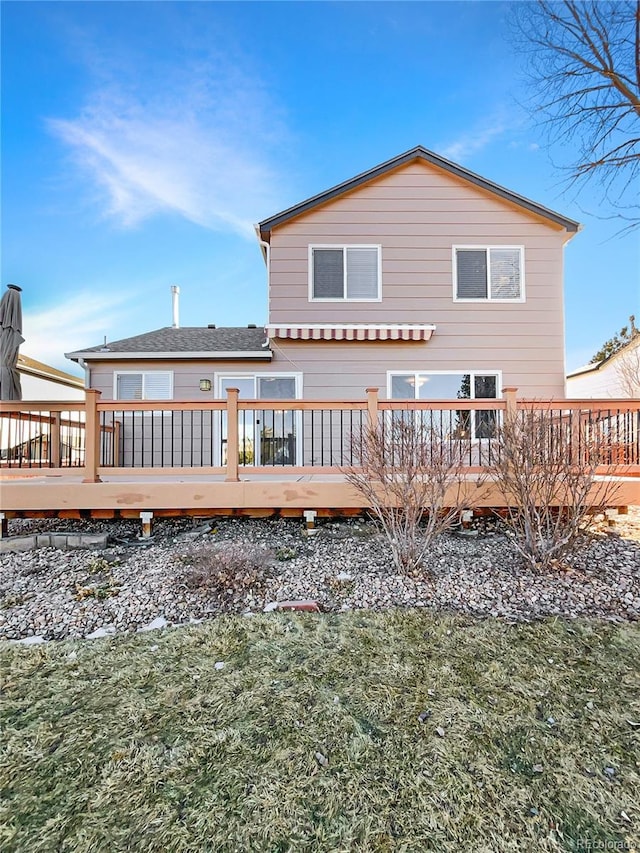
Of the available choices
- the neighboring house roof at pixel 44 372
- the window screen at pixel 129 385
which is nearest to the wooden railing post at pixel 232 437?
the window screen at pixel 129 385

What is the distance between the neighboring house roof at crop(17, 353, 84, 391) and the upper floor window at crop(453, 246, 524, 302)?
550 inches

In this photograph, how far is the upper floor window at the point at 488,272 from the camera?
953 cm

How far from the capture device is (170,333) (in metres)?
11.2

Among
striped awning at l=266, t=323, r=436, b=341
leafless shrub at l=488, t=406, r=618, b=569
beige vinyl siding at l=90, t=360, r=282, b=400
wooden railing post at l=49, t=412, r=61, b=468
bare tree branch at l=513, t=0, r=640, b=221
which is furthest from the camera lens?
beige vinyl siding at l=90, t=360, r=282, b=400

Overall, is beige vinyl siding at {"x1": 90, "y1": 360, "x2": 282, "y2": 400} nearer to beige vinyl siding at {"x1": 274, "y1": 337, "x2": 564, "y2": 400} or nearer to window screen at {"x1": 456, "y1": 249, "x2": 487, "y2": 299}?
beige vinyl siding at {"x1": 274, "y1": 337, "x2": 564, "y2": 400}

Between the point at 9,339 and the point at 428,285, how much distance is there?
8.09 m

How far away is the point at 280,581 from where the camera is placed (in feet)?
15.5

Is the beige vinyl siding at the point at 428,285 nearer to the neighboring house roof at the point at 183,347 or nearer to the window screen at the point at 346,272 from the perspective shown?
the window screen at the point at 346,272

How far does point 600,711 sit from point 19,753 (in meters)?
3.59

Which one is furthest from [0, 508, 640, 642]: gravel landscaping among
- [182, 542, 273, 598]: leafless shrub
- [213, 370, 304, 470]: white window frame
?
[213, 370, 304, 470]: white window frame

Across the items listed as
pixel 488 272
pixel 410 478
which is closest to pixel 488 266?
pixel 488 272

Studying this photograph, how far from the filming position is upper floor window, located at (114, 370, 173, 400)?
31.3 ft

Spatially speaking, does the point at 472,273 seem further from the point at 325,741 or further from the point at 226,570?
the point at 325,741

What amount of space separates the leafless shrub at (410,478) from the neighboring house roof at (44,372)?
14.0m
